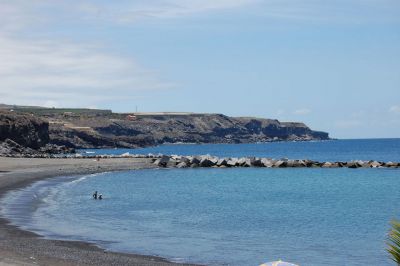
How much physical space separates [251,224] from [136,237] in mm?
7860

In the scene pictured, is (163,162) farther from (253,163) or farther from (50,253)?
(50,253)

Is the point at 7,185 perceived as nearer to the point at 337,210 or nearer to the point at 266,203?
the point at 266,203

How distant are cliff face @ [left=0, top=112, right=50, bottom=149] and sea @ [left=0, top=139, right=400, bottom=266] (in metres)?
53.7

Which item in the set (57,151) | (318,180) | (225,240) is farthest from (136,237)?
(57,151)

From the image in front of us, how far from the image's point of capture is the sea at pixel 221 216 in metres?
24.8

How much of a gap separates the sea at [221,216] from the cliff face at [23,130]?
176 ft

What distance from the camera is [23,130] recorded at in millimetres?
120938

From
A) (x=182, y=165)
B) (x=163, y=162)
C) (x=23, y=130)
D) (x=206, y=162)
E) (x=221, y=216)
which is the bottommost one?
(x=221, y=216)

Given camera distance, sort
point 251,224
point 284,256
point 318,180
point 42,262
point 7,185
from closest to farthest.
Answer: point 42,262 → point 284,256 → point 251,224 → point 7,185 → point 318,180

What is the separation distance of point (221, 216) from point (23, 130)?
300 feet

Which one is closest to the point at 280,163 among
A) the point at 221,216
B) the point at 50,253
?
the point at 221,216

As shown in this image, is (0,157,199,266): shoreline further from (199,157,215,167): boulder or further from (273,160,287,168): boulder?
(273,160,287,168): boulder

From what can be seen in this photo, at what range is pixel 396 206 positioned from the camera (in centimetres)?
4362

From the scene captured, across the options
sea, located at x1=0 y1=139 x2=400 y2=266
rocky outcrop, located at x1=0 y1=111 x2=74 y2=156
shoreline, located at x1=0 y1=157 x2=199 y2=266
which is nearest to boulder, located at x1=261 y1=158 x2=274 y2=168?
sea, located at x1=0 y1=139 x2=400 y2=266
